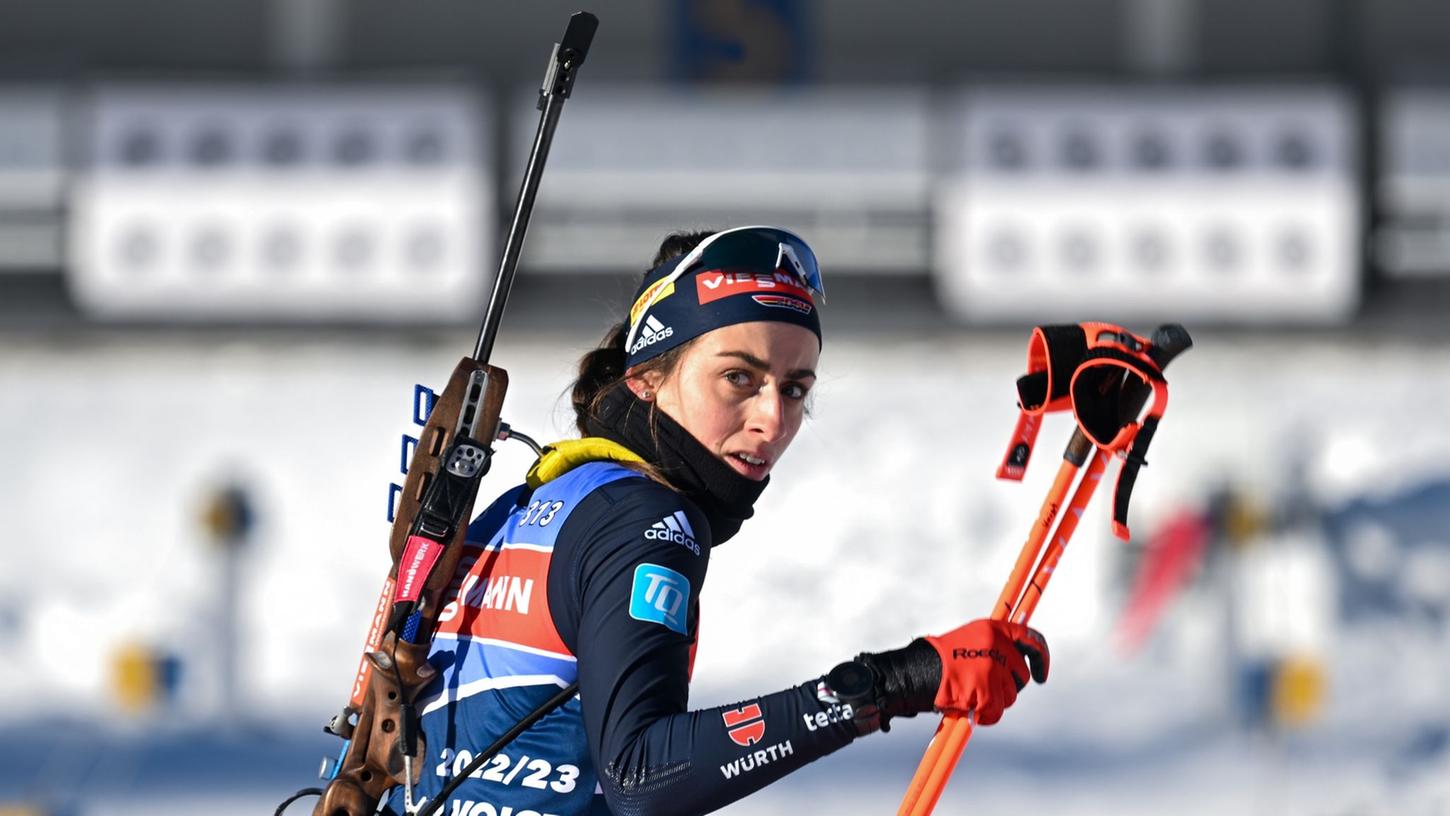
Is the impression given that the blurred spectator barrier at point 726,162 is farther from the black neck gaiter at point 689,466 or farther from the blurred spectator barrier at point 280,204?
the black neck gaiter at point 689,466

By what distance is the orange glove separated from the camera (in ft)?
6.37

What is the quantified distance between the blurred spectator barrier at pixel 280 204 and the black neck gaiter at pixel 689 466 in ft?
25.3

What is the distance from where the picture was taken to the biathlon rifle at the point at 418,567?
224 cm

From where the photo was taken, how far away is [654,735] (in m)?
1.86

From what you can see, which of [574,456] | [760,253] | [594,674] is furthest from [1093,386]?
[594,674]

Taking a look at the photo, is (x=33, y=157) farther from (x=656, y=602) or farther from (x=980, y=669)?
(x=980, y=669)

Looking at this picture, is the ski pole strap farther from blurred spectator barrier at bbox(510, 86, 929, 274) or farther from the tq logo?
blurred spectator barrier at bbox(510, 86, 929, 274)

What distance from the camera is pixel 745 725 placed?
74.5 inches

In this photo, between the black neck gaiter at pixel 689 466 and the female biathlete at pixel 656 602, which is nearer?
the female biathlete at pixel 656 602

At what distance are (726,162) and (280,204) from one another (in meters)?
2.47

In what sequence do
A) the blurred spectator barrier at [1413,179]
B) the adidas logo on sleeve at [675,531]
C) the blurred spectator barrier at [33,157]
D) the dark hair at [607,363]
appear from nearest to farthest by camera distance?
the adidas logo on sleeve at [675,531]
the dark hair at [607,363]
the blurred spectator barrier at [33,157]
the blurred spectator barrier at [1413,179]

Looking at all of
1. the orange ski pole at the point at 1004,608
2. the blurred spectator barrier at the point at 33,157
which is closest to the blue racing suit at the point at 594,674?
the orange ski pole at the point at 1004,608

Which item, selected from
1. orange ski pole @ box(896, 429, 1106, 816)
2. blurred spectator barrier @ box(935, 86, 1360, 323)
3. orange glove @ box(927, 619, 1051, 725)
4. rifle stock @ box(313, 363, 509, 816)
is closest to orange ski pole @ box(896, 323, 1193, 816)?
orange ski pole @ box(896, 429, 1106, 816)

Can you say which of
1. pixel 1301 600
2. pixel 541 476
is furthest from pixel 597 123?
pixel 541 476
